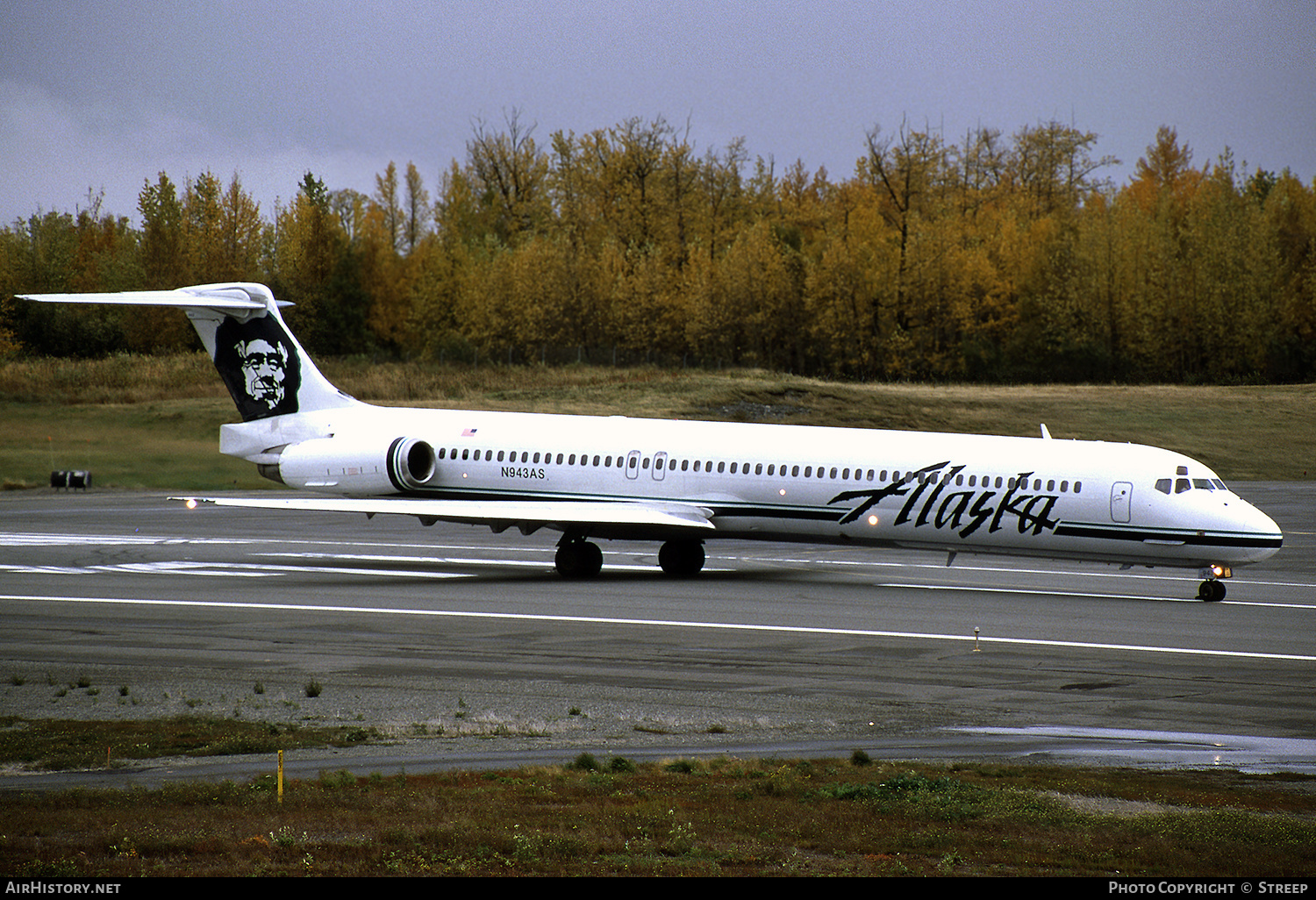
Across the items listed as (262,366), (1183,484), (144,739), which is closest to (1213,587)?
(1183,484)

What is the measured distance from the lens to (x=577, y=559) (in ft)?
88.3

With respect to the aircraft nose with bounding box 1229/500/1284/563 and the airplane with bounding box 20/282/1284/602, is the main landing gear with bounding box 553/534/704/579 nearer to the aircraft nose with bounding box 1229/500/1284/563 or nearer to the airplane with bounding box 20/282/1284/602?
the airplane with bounding box 20/282/1284/602

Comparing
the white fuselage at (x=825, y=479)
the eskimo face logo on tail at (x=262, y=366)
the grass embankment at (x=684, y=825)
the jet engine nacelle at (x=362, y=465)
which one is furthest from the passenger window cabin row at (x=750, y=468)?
the grass embankment at (x=684, y=825)

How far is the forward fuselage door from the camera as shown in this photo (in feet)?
78.3

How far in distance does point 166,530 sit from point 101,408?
1147 inches

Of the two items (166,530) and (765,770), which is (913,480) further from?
(166,530)

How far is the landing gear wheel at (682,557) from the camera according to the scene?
90.0 feet

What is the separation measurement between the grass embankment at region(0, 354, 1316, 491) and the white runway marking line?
3101 centimetres

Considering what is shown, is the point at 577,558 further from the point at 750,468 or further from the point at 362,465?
the point at 362,465

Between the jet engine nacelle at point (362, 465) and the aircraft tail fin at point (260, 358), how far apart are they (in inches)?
64.3

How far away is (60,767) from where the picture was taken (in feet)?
38.0

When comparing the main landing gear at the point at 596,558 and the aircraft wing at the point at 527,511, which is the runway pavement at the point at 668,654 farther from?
the aircraft wing at the point at 527,511

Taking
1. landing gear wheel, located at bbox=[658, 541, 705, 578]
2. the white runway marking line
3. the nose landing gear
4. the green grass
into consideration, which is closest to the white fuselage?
the nose landing gear

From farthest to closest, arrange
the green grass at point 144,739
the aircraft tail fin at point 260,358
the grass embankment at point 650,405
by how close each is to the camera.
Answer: the grass embankment at point 650,405 < the aircraft tail fin at point 260,358 < the green grass at point 144,739
